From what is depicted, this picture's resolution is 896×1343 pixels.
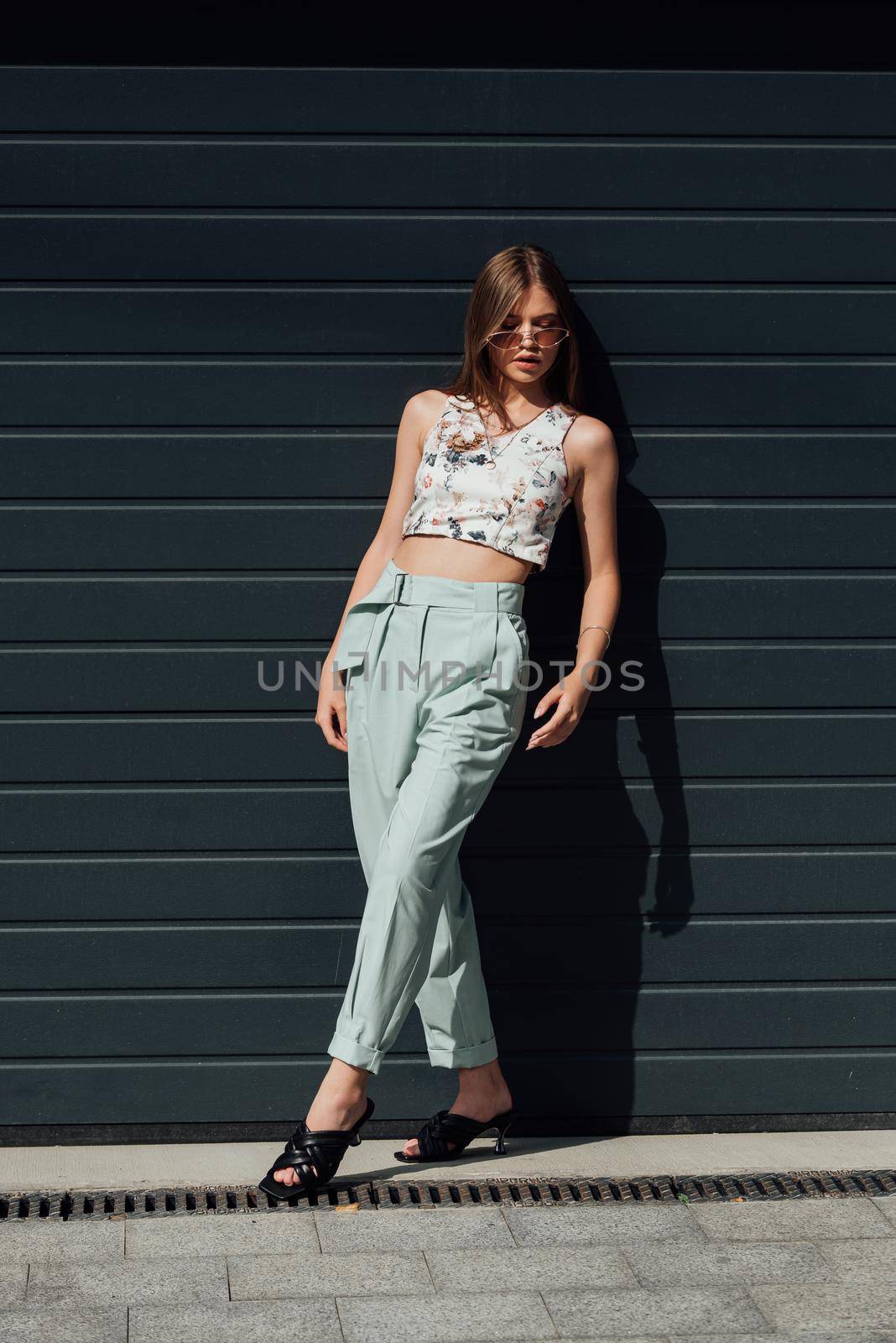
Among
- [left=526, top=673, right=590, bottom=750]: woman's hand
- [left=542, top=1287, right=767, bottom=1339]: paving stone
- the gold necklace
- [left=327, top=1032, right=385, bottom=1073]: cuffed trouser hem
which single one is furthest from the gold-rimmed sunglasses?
[left=542, top=1287, right=767, bottom=1339]: paving stone

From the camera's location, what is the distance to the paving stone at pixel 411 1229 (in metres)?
3.10

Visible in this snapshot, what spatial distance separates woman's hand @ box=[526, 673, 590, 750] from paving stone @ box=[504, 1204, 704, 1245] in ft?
3.34

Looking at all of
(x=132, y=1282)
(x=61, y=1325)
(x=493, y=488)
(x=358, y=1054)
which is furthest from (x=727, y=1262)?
(x=493, y=488)

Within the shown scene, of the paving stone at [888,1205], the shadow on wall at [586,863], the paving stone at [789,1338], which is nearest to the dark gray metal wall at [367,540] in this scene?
the shadow on wall at [586,863]

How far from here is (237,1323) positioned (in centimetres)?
276

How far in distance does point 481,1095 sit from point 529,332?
1814 mm

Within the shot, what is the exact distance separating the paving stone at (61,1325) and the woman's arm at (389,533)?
4.36ft

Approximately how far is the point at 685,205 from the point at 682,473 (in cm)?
65

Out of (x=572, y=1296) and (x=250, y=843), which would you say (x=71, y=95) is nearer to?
(x=250, y=843)

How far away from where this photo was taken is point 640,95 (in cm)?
365

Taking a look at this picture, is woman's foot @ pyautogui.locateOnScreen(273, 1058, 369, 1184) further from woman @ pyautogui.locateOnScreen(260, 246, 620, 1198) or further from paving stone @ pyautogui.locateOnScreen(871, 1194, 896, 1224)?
paving stone @ pyautogui.locateOnScreen(871, 1194, 896, 1224)

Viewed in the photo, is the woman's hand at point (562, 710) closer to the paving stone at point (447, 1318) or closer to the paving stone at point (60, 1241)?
the paving stone at point (447, 1318)

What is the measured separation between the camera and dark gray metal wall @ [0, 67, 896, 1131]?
3.63m

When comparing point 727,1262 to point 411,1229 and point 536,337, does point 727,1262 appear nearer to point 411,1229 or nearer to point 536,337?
point 411,1229
